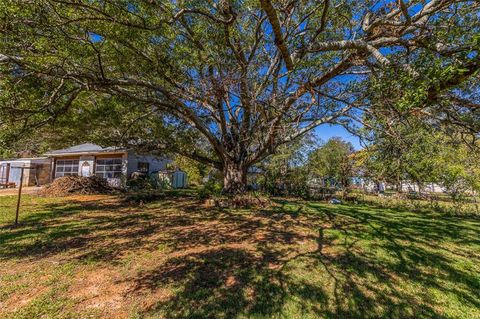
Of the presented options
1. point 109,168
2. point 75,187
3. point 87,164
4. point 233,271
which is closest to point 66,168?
point 87,164

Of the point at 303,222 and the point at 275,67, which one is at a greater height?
the point at 275,67

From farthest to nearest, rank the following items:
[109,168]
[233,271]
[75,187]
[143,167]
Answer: [143,167] < [109,168] < [75,187] < [233,271]

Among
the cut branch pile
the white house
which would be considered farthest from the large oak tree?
the white house

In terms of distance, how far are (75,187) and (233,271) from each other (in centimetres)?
1457

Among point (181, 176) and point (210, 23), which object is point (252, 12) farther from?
point (181, 176)

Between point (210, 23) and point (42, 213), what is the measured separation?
29.0 ft

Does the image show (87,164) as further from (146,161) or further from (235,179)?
(235,179)

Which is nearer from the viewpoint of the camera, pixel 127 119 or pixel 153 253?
pixel 153 253

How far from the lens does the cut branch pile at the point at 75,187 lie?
13.3m

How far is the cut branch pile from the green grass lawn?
24.4ft

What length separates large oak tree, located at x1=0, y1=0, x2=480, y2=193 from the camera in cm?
405

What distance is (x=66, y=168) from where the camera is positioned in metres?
18.9

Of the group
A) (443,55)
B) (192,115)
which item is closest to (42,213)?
(192,115)

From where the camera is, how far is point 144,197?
12.2 meters
